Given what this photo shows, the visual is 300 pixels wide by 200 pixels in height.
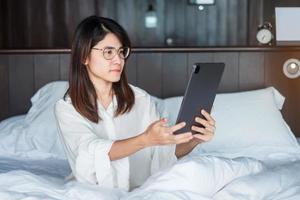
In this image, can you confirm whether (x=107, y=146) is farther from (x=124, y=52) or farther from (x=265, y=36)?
(x=265, y=36)

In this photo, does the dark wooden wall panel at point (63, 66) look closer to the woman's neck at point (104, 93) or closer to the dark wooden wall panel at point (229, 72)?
the dark wooden wall panel at point (229, 72)

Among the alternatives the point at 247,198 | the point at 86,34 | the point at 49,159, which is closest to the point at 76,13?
the point at 49,159

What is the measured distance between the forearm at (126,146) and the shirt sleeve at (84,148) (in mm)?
15

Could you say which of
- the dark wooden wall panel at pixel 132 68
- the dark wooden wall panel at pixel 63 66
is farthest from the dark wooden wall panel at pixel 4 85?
the dark wooden wall panel at pixel 132 68

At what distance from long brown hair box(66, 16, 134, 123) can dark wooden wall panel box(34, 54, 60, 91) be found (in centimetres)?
130

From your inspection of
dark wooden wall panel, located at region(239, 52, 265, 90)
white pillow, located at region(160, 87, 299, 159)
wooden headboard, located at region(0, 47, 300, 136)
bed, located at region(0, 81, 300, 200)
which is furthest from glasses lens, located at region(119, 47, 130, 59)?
dark wooden wall panel, located at region(239, 52, 265, 90)

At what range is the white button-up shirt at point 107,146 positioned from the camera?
1.58 meters

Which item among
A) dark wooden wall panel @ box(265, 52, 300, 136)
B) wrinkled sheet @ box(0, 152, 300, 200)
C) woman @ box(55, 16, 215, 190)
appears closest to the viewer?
wrinkled sheet @ box(0, 152, 300, 200)

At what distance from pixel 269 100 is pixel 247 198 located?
127 cm

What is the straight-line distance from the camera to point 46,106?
271 centimetres

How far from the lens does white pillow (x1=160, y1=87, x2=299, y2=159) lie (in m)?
2.49

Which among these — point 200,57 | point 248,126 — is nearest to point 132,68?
point 200,57

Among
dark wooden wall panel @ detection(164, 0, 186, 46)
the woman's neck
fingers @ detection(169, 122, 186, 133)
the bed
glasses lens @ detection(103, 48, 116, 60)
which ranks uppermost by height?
dark wooden wall panel @ detection(164, 0, 186, 46)

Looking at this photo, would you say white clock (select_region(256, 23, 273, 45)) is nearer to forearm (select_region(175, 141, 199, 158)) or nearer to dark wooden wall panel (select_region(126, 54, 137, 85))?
dark wooden wall panel (select_region(126, 54, 137, 85))
